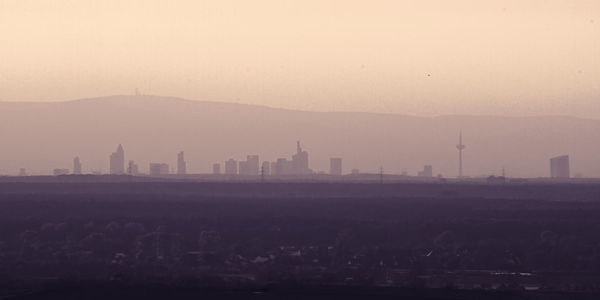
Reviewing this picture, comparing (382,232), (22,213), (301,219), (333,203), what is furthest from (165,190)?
(382,232)

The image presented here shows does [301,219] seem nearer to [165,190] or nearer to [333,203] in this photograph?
[333,203]

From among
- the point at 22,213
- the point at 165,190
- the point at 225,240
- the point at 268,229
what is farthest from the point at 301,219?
the point at 165,190

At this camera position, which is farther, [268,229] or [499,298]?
[268,229]

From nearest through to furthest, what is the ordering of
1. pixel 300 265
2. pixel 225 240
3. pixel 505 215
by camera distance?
1. pixel 300 265
2. pixel 225 240
3. pixel 505 215

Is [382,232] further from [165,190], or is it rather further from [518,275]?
[165,190]

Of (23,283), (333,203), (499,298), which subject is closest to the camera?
(499,298)

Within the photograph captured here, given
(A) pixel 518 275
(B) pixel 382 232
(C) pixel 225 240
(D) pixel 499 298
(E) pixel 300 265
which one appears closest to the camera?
(D) pixel 499 298
